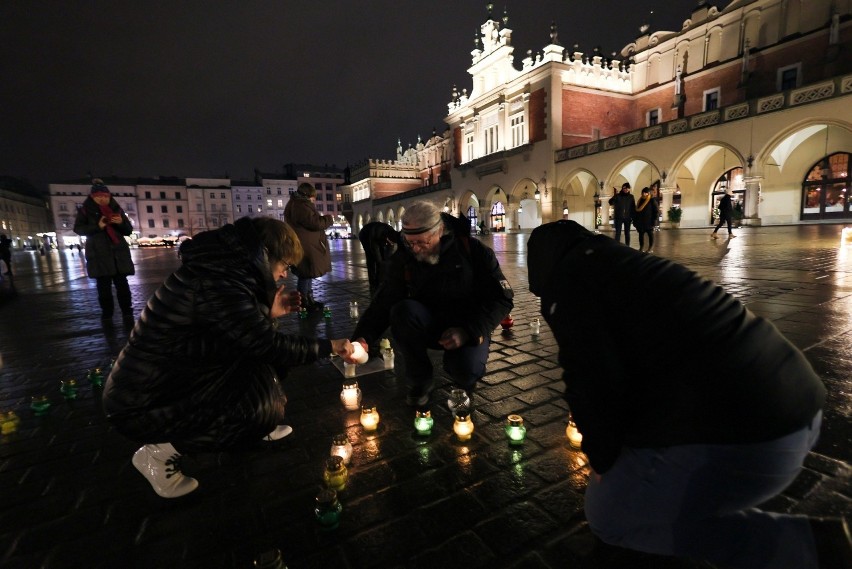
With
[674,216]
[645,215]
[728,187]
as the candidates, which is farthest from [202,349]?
[728,187]

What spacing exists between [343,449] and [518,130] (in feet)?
123

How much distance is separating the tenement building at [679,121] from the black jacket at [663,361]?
2457cm

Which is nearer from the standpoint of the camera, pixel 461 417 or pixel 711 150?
pixel 461 417

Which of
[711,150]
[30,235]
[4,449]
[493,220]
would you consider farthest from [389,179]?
[30,235]

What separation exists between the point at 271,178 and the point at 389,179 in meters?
44.8

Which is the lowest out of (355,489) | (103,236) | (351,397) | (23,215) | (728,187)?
(355,489)

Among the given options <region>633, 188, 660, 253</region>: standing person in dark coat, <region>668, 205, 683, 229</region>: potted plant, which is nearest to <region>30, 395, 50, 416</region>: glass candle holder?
<region>633, 188, 660, 253</region>: standing person in dark coat

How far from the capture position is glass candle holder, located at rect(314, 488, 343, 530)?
75.7 inches

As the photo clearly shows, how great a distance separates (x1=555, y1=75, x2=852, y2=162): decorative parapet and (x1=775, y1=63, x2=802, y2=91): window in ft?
30.3

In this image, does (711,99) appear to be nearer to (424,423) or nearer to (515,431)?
(515,431)

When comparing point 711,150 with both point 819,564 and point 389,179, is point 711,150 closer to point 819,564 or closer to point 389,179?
point 819,564

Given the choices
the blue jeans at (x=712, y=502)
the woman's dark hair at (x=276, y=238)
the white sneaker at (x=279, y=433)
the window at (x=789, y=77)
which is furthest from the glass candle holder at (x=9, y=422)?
the window at (x=789, y=77)

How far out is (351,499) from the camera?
2.19 meters

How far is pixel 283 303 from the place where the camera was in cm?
274
